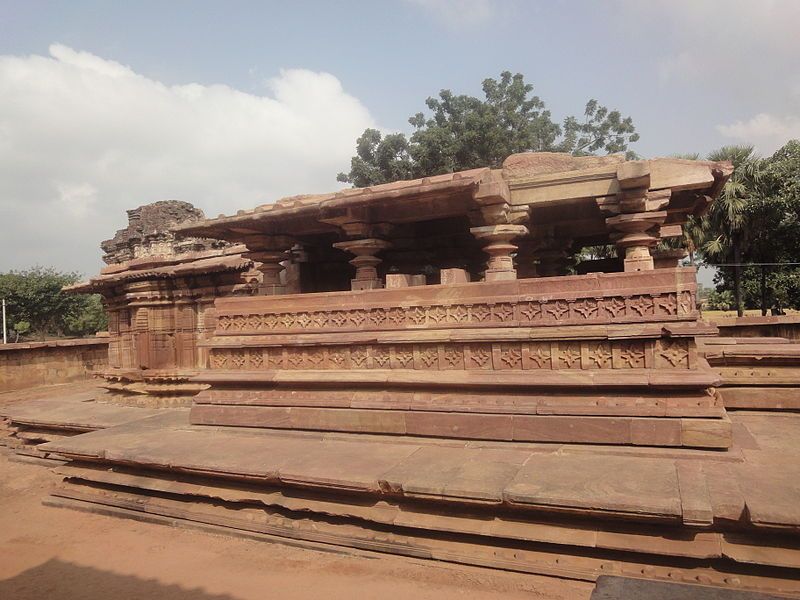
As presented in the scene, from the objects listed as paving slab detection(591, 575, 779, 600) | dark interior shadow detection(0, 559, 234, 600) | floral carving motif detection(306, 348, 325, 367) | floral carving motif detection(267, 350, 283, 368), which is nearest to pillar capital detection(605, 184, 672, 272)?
floral carving motif detection(306, 348, 325, 367)

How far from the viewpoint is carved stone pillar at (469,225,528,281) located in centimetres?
539

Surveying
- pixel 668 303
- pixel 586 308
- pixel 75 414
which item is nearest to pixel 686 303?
pixel 668 303

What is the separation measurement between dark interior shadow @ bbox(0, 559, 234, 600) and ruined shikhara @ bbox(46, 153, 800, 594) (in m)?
0.73

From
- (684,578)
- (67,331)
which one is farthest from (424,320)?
(67,331)

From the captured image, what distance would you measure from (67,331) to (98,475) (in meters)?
34.8

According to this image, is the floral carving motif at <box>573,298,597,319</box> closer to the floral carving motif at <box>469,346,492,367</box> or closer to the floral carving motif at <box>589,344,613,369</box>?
the floral carving motif at <box>589,344,613,369</box>

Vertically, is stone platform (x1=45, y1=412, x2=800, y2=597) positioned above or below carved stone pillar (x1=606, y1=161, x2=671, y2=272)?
below

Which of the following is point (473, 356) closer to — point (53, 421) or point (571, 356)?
point (571, 356)

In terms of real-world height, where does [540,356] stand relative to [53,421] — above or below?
above

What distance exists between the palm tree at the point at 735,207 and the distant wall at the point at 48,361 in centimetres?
1949

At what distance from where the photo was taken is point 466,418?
4598 mm

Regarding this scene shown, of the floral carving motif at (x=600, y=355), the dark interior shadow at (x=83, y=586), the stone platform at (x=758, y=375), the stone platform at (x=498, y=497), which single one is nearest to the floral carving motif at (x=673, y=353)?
the floral carving motif at (x=600, y=355)

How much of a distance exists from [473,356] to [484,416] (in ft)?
1.84

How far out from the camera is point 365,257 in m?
6.05
